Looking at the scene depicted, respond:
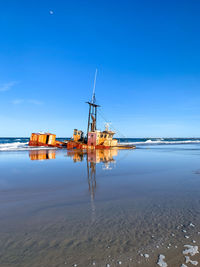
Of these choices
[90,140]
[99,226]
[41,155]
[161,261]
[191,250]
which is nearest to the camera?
[161,261]

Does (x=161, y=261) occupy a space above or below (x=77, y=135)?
below

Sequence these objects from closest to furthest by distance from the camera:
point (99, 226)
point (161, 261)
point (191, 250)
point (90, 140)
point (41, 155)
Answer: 1. point (161, 261)
2. point (191, 250)
3. point (99, 226)
4. point (41, 155)
5. point (90, 140)

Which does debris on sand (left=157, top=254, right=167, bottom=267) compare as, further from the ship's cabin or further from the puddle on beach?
the ship's cabin

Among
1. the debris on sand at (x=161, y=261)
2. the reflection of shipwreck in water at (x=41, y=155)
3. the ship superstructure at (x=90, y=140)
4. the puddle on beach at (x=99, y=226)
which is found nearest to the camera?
the debris on sand at (x=161, y=261)

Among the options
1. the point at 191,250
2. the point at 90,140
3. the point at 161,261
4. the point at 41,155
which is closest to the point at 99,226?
the point at 161,261

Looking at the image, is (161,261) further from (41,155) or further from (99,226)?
(41,155)

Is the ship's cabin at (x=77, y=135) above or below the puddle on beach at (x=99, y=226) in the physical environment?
above

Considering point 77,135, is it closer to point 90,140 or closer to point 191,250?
point 90,140

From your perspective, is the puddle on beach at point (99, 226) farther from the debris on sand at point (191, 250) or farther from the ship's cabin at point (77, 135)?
the ship's cabin at point (77, 135)

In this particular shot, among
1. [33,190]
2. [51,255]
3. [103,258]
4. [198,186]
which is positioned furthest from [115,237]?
[198,186]

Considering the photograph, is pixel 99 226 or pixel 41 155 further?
pixel 41 155

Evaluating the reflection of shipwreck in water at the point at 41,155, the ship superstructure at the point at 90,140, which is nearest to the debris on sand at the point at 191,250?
the reflection of shipwreck in water at the point at 41,155

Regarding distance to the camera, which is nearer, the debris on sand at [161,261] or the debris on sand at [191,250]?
the debris on sand at [161,261]

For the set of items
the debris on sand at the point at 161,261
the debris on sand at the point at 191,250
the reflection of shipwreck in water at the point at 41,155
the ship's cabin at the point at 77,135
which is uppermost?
the ship's cabin at the point at 77,135
